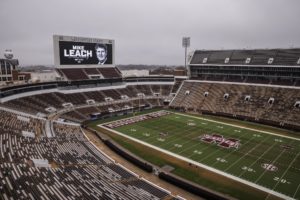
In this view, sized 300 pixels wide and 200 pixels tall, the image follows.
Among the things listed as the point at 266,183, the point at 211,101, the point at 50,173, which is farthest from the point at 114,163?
the point at 211,101

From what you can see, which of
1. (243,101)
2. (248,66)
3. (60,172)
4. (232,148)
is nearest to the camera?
(60,172)

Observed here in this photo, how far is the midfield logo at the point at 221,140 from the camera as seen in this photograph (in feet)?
129

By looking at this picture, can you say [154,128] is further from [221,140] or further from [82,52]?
[82,52]

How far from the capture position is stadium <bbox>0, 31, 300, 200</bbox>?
25.8 metres

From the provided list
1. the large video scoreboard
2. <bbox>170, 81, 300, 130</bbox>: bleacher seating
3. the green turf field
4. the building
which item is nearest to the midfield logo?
the green turf field

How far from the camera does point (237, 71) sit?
228ft

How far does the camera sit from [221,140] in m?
41.5

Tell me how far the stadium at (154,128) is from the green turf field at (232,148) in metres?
0.16

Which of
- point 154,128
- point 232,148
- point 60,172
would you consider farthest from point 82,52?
point 232,148

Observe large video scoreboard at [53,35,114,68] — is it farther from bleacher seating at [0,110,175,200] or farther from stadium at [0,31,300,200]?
bleacher seating at [0,110,175,200]

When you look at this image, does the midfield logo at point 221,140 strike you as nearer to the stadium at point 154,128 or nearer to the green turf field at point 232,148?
the green turf field at point 232,148

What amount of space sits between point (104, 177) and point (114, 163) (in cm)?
571

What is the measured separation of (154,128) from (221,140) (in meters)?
14.3

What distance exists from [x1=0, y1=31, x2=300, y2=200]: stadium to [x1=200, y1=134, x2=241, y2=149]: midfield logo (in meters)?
0.18
